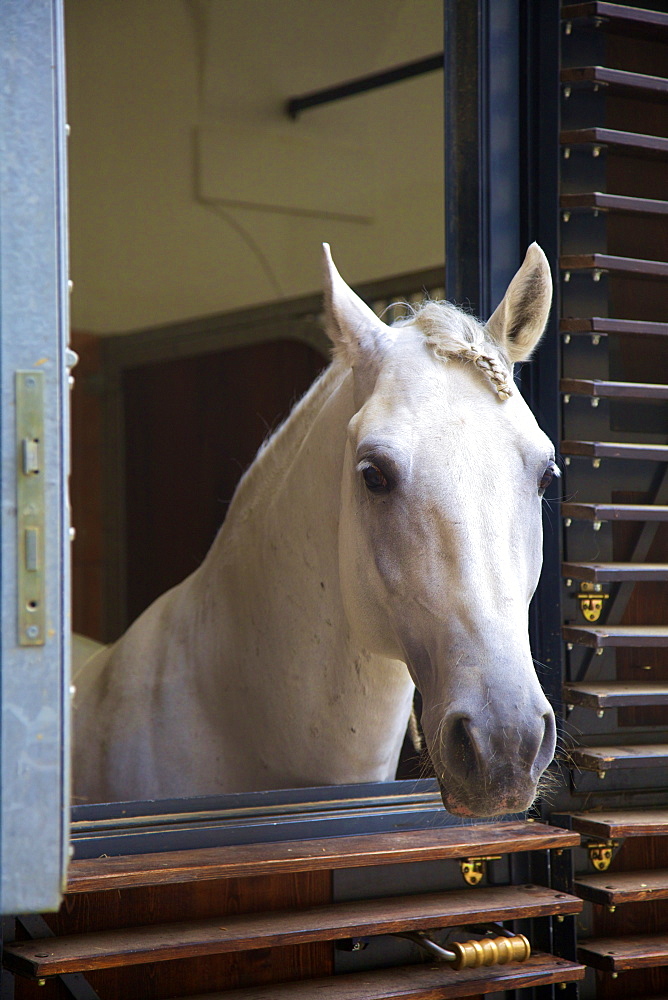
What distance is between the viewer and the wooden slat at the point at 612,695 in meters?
1.78

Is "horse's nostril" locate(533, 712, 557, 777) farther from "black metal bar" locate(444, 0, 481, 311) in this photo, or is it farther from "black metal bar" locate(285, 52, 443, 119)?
"black metal bar" locate(285, 52, 443, 119)

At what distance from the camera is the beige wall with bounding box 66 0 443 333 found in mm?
4039

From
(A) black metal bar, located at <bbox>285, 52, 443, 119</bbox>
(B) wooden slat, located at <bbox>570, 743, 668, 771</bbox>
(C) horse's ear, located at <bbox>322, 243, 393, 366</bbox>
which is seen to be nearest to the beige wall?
(A) black metal bar, located at <bbox>285, 52, 443, 119</bbox>

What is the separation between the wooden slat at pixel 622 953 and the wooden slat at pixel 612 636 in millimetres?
540

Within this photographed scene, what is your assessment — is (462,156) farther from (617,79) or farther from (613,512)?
(613,512)

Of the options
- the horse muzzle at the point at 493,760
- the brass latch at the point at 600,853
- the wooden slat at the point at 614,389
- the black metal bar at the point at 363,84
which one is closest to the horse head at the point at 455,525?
the horse muzzle at the point at 493,760

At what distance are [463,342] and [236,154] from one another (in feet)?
11.2

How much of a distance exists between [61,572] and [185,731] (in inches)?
38.5

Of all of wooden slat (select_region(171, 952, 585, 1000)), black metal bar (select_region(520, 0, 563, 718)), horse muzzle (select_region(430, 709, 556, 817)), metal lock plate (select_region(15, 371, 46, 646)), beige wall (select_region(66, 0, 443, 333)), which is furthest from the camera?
beige wall (select_region(66, 0, 443, 333))

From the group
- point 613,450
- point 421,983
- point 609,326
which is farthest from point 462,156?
point 421,983

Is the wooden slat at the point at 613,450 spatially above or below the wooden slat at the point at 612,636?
above

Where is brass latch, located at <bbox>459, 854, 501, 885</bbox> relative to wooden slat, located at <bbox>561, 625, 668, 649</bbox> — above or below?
below

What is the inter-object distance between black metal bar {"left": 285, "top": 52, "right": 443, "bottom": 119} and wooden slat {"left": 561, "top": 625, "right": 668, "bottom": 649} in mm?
2689

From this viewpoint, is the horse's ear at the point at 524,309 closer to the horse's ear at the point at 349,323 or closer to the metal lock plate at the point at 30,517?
the horse's ear at the point at 349,323
